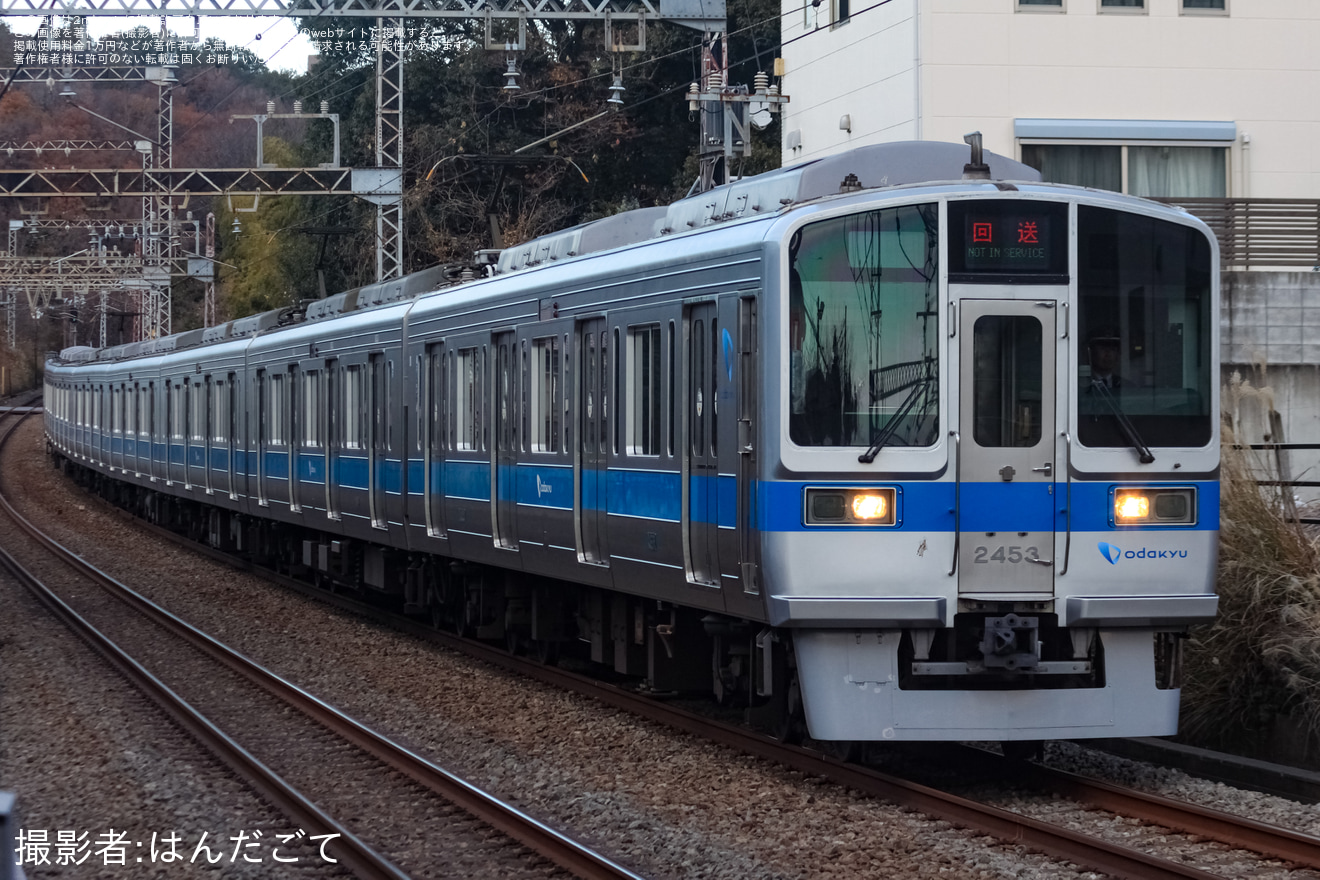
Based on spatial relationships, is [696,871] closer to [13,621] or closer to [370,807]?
[370,807]

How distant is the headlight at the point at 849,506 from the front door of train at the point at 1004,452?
346 mm

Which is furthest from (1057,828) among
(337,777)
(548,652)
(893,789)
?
(548,652)

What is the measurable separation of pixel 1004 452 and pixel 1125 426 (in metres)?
0.59

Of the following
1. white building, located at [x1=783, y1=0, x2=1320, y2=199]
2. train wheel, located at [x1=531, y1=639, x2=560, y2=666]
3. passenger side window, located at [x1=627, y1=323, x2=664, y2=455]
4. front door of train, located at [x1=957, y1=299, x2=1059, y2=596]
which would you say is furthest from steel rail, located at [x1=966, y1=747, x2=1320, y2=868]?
white building, located at [x1=783, y1=0, x2=1320, y2=199]

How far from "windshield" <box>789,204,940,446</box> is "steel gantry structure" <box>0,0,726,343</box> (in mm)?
8079

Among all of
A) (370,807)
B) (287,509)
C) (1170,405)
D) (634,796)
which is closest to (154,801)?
(370,807)

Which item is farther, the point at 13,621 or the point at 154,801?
the point at 13,621

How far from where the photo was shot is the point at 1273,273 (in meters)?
18.1

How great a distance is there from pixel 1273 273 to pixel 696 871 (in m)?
13.3

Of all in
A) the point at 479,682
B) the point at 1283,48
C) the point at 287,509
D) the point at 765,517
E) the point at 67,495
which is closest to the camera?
the point at 765,517

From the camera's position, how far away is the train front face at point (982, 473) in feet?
26.2

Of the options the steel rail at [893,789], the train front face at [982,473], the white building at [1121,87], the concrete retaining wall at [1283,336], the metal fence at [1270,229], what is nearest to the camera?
the steel rail at [893,789]

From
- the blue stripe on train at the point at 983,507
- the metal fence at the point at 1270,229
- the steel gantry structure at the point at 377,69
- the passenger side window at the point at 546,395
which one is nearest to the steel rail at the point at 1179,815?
the blue stripe on train at the point at 983,507

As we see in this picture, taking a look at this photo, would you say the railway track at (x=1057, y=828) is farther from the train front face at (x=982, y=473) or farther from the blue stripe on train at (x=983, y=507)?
the blue stripe on train at (x=983, y=507)
